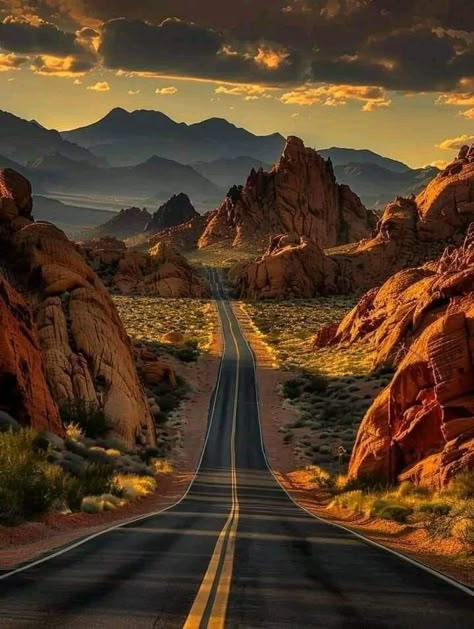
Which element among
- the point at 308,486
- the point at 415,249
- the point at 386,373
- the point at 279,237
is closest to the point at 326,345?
the point at 386,373

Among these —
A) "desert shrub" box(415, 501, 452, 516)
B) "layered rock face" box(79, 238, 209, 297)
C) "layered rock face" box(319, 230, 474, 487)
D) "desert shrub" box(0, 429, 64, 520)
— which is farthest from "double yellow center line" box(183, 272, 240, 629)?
"layered rock face" box(79, 238, 209, 297)

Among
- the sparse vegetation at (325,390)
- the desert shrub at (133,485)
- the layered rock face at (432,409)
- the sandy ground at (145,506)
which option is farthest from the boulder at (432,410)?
the sparse vegetation at (325,390)

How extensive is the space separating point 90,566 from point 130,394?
2804 cm

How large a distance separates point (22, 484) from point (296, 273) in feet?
377

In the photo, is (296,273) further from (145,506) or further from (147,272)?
(145,506)

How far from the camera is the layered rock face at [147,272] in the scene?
445 ft

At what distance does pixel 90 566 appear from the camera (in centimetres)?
1177

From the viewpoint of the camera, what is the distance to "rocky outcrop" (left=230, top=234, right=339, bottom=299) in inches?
5128

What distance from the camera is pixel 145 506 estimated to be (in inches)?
1081

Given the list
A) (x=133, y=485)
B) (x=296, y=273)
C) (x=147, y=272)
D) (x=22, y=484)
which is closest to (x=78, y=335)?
(x=133, y=485)

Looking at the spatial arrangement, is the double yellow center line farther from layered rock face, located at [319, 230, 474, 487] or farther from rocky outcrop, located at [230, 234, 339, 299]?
rocky outcrop, located at [230, 234, 339, 299]

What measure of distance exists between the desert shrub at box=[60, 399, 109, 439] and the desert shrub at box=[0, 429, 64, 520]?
1278 cm

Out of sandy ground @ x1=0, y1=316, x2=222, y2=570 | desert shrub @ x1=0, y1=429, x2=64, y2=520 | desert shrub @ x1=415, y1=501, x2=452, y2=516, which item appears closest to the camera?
sandy ground @ x1=0, y1=316, x2=222, y2=570

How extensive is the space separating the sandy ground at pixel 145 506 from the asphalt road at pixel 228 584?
0.84 m
